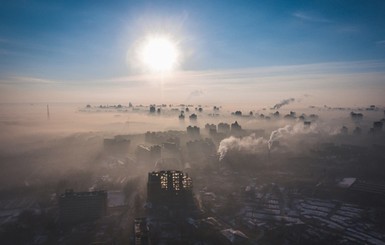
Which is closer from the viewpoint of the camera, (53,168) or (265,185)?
(265,185)

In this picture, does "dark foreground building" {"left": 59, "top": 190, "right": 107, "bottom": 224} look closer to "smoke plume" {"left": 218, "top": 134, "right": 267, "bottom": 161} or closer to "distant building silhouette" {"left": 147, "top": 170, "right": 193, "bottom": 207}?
"distant building silhouette" {"left": 147, "top": 170, "right": 193, "bottom": 207}

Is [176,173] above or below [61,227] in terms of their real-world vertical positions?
above

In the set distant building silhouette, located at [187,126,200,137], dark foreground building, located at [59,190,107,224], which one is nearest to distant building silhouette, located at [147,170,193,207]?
dark foreground building, located at [59,190,107,224]

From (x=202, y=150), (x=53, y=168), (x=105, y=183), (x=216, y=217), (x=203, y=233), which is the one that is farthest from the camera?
(x=202, y=150)

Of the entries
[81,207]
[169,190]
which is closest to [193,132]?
[169,190]

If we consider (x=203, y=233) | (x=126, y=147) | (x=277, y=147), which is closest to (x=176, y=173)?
(x=203, y=233)

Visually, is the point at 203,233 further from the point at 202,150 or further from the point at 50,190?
the point at 202,150

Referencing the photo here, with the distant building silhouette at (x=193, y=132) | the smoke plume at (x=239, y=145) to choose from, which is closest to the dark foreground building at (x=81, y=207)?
the smoke plume at (x=239, y=145)

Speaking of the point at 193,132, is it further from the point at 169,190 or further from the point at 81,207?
the point at 81,207
